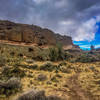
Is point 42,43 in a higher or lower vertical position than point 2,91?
higher

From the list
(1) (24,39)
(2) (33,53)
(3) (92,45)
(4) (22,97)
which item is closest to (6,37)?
(1) (24,39)

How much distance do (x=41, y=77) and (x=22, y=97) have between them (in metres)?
2.98

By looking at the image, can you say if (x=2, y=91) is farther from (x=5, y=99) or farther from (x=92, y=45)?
(x=92, y=45)

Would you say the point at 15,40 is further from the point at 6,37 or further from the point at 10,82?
the point at 10,82

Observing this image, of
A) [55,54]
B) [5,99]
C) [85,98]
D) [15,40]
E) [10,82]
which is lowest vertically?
[85,98]

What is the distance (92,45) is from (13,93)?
226 feet

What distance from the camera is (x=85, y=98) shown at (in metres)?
3.38

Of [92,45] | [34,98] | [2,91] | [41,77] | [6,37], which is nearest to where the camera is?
[34,98]

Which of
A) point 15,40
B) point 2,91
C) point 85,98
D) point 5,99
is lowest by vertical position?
point 85,98

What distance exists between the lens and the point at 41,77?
5.44 m

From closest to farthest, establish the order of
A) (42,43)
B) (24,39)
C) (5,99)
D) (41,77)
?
(5,99) → (41,77) → (24,39) → (42,43)

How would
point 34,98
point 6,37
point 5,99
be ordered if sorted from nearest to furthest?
point 34,98 → point 5,99 → point 6,37

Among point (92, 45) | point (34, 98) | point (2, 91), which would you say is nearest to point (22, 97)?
point (34, 98)

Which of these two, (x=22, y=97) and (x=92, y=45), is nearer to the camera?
(x=22, y=97)
